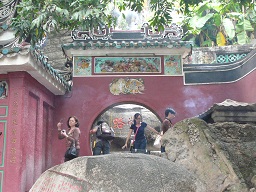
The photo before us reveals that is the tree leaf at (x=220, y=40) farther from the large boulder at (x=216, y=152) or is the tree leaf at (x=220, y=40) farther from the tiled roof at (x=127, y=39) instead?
the large boulder at (x=216, y=152)

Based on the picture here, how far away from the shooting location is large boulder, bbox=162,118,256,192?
2793 mm

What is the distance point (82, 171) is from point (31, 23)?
3342mm

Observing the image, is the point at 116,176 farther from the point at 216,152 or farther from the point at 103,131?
the point at 103,131

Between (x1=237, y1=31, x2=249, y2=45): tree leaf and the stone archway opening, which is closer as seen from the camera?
(x1=237, y1=31, x2=249, y2=45): tree leaf

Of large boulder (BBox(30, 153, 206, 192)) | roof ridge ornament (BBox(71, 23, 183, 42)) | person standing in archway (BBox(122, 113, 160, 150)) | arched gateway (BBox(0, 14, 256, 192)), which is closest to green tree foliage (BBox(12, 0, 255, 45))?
person standing in archway (BBox(122, 113, 160, 150))

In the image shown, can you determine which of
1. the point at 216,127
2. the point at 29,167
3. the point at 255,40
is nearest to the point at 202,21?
the point at 255,40

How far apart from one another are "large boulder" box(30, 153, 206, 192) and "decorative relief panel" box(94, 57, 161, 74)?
24.3ft

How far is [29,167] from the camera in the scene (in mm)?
6793

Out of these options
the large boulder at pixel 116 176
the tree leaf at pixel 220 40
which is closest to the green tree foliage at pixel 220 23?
the tree leaf at pixel 220 40

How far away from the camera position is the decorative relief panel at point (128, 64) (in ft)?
31.2

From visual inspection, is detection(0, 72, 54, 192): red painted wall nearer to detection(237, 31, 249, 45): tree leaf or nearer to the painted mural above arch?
the painted mural above arch

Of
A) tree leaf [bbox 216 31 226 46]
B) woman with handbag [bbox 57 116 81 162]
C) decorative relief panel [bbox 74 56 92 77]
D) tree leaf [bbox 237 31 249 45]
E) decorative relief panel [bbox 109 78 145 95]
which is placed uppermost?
tree leaf [bbox 216 31 226 46]

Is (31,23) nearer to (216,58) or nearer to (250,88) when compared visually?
(250,88)

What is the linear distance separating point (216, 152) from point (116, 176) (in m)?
1.22
